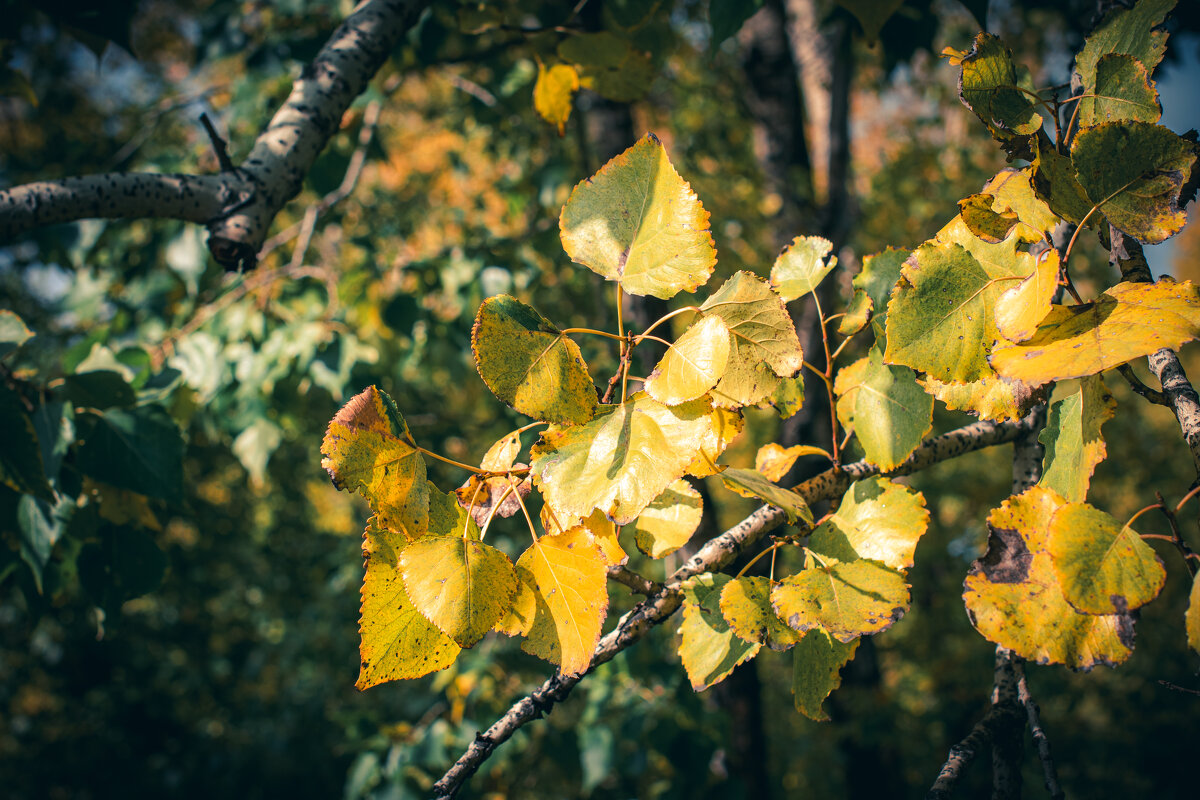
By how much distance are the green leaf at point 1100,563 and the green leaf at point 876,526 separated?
0.09m

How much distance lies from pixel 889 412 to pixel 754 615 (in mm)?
213

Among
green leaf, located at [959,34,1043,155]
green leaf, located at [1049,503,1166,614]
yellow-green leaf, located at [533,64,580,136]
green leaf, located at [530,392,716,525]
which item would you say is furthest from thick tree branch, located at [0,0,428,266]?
green leaf, located at [1049,503,1166,614]

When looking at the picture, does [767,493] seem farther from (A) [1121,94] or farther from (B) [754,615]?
(A) [1121,94]

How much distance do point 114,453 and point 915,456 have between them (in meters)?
1.10

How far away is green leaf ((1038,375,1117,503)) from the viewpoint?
48cm

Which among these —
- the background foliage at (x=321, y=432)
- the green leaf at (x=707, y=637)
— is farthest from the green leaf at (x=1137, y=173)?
the background foliage at (x=321, y=432)

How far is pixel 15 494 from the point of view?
1013mm

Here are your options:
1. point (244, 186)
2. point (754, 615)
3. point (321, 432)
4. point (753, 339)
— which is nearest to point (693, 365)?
point (753, 339)

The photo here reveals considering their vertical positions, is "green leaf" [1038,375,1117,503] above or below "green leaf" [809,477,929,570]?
above

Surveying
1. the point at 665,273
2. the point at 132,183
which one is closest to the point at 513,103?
the point at 132,183

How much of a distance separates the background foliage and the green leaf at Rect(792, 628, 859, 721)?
930 mm

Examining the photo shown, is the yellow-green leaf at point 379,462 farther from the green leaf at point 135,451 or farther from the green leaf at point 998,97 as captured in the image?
the green leaf at point 135,451

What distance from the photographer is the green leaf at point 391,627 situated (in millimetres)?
484

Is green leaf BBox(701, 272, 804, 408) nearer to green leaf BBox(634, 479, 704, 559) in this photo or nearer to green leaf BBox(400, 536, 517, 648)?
green leaf BBox(634, 479, 704, 559)
